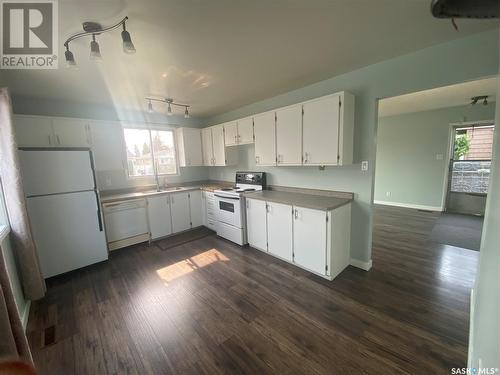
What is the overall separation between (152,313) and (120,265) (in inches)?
54.9

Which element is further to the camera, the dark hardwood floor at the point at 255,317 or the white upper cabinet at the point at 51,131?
the white upper cabinet at the point at 51,131

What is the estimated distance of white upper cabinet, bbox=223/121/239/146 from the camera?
3.76 metres

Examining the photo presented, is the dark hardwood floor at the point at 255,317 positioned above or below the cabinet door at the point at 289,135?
below

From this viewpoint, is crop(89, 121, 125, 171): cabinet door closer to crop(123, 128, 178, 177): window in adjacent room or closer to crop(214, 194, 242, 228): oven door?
crop(123, 128, 178, 177): window in adjacent room

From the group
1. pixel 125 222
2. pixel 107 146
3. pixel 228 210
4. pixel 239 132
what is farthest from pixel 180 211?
pixel 239 132

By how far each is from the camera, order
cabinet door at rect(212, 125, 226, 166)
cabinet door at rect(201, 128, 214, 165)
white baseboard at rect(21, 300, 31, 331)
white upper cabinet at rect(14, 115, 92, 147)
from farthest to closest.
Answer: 1. cabinet door at rect(201, 128, 214, 165)
2. cabinet door at rect(212, 125, 226, 166)
3. white upper cabinet at rect(14, 115, 92, 147)
4. white baseboard at rect(21, 300, 31, 331)

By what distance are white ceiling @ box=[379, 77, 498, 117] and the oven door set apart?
325cm

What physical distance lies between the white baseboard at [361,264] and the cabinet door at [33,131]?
462cm

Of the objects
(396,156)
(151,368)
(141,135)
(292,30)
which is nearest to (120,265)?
(151,368)

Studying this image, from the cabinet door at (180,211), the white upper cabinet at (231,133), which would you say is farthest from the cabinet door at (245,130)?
the cabinet door at (180,211)

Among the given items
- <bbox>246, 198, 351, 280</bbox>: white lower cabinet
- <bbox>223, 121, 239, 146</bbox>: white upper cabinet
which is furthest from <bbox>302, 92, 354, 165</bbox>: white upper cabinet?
<bbox>223, 121, 239, 146</bbox>: white upper cabinet

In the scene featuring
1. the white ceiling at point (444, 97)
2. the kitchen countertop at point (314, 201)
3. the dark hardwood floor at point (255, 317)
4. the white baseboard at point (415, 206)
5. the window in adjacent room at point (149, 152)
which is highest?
the white ceiling at point (444, 97)

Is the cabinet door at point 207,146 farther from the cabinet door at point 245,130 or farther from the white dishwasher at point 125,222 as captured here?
the white dishwasher at point 125,222

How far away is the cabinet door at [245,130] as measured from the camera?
11.4ft
